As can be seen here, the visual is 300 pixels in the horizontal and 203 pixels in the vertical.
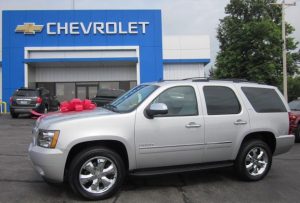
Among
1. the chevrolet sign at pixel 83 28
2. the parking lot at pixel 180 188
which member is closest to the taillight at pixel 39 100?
the chevrolet sign at pixel 83 28

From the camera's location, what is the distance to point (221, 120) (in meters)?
6.19

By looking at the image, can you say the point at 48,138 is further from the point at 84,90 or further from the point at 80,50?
the point at 84,90

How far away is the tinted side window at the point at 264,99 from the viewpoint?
6.68 metres

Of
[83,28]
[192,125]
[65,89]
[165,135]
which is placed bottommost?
[165,135]

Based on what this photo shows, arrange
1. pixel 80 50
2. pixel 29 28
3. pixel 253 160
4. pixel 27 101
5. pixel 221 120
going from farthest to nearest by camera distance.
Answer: pixel 80 50 < pixel 29 28 < pixel 27 101 < pixel 253 160 < pixel 221 120

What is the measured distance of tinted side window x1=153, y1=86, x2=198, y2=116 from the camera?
596cm

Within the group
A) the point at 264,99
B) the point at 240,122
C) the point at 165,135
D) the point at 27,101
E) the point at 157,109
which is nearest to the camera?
the point at 157,109

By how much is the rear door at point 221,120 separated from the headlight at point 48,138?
2382 mm

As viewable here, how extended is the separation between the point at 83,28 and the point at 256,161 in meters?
24.6

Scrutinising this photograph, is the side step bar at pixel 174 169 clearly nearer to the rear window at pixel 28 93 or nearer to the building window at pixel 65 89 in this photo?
the rear window at pixel 28 93

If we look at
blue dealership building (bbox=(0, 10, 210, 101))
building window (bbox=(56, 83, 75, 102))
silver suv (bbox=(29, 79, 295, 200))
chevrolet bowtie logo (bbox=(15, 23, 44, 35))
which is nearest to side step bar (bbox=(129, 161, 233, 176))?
silver suv (bbox=(29, 79, 295, 200))

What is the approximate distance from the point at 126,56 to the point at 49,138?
2475cm

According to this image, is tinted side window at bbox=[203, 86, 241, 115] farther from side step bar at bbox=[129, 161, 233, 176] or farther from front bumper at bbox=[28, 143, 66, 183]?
front bumper at bbox=[28, 143, 66, 183]

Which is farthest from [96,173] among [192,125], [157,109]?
[192,125]
